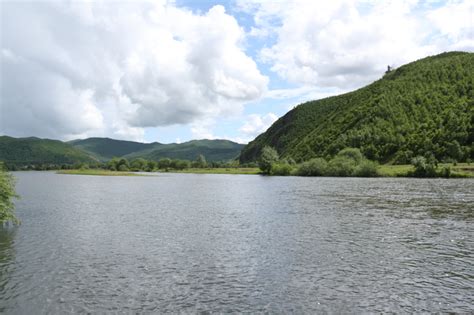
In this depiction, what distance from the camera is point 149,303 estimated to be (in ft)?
74.5

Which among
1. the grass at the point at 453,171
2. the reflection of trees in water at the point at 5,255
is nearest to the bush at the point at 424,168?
the grass at the point at 453,171

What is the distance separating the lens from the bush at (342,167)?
186 meters

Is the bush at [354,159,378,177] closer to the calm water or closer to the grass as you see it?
the grass

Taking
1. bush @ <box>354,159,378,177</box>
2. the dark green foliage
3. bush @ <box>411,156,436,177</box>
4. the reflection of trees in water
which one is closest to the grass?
bush @ <box>354,159,378,177</box>

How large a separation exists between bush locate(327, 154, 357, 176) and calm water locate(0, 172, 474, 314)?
128854mm

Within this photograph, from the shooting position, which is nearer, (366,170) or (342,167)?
(366,170)

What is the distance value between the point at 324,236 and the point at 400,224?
534 inches

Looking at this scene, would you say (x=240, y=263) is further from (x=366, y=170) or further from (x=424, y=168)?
(x=366, y=170)

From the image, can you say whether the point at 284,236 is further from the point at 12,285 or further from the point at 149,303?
the point at 12,285

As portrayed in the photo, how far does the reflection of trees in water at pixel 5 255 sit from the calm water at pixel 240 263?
90mm

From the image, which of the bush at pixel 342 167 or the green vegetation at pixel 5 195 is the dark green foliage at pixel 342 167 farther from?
the green vegetation at pixel 5 195

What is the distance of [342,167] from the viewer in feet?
618

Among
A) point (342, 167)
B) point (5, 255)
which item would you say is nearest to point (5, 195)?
point (5, 255)

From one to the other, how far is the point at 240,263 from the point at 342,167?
→ 16489 centimetres
